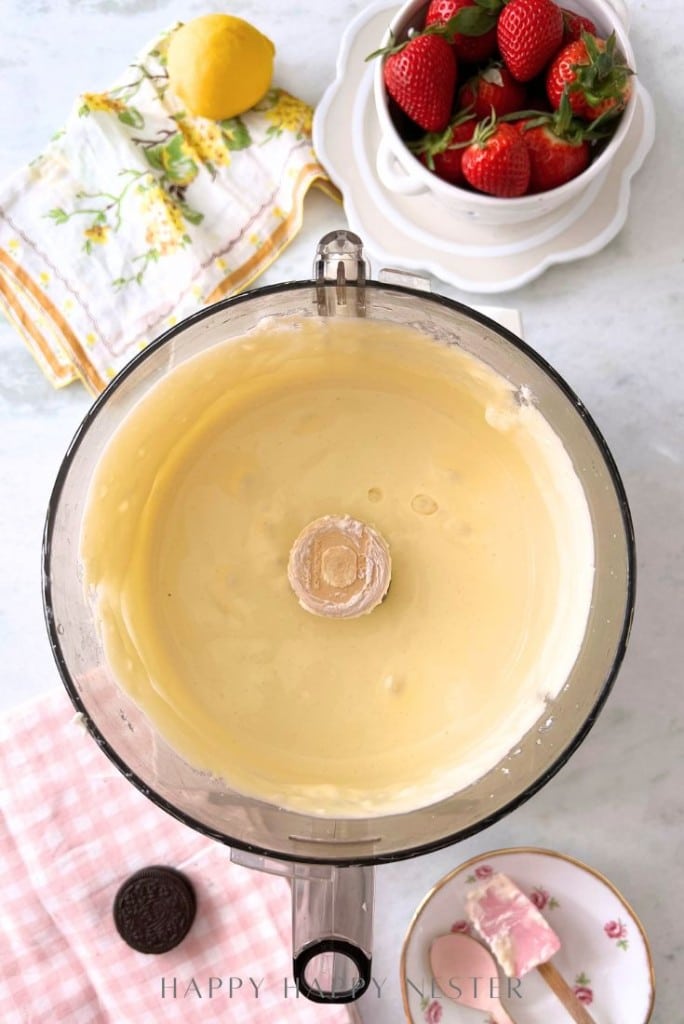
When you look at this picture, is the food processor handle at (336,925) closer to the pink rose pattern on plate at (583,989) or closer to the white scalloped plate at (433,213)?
the pink rose pattern on plate at (583,989)

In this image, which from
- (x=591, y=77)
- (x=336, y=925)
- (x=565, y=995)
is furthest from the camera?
(x=565, y=995)

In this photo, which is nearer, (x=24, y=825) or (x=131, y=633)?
(x=131, y=633)

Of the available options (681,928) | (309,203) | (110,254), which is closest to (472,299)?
(309,203)

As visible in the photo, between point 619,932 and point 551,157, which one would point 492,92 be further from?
point 619,932

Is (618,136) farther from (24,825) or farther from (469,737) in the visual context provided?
(24,825)

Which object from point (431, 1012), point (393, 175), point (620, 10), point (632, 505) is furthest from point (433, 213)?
point (431, 1012)

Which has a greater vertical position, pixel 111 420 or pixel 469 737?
pixel 111 420
